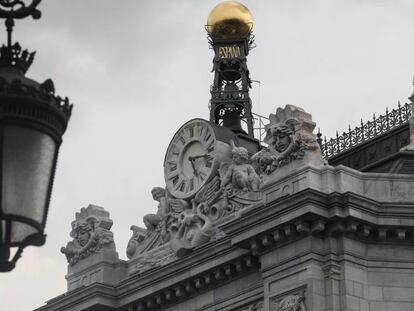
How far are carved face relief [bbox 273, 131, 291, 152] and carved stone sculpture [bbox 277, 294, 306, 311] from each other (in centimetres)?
402

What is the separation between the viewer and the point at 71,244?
43.0 meters

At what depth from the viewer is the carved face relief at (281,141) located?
35.3 metres

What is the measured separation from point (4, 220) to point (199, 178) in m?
31.1

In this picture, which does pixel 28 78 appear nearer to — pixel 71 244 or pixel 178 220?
pixel 178 220

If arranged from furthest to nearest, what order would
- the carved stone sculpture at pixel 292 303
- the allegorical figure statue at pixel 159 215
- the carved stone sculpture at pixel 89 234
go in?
the carved stone sculpture at pixel 89 234 < the allegorical figure statue at pixel 159 215 < the carved stone sculpture at pixel 292 303

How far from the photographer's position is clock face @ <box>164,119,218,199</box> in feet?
129

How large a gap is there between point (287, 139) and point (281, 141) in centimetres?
18

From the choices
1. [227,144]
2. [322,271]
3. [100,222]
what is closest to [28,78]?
[322,271]

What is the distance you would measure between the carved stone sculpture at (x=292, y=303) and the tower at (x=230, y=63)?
20.4 m

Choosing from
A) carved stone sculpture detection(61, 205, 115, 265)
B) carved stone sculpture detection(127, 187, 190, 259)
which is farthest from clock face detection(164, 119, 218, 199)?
carved stone sculpture detection(61, 205, 115, 265)

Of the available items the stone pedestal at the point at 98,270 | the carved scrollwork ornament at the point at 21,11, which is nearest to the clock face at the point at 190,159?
the stone pedestal at the point at 98,270

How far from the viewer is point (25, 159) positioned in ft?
27.7

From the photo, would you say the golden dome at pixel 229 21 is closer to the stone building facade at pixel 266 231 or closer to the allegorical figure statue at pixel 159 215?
the stone building facade at pixel 266 231

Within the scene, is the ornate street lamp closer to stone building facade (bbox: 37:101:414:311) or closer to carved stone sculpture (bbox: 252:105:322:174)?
stone building facade (bbox: 37:101:414:311)
